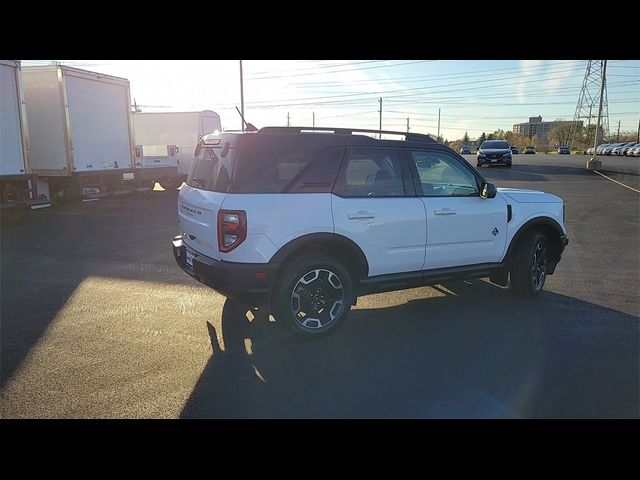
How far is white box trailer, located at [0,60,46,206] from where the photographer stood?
35.2 ft

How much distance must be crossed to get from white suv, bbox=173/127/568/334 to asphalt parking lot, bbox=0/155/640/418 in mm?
498

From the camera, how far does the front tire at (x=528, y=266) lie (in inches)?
218

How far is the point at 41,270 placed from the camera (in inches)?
271

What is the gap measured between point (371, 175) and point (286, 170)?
955mm

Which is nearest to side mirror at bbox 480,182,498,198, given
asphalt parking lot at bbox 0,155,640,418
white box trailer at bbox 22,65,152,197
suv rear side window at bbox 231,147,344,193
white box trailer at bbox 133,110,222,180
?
asphalt parking lot at bbox 0,155,640,418

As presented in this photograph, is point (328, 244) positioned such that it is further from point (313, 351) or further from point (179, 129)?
point (179, 129)

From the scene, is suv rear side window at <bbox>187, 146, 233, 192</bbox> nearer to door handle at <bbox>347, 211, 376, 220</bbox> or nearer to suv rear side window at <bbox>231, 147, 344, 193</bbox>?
suv rear side window at <bbox>231, 147, 344, 193</bbox>

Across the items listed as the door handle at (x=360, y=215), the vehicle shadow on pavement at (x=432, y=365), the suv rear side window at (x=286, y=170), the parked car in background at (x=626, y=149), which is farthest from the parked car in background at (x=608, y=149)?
the suv rear side window at (x=286, y=170)

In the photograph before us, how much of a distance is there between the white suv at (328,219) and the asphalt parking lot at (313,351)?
50 centimetres

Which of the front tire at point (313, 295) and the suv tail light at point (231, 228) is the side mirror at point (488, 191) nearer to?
the front tire at point (313, 295)

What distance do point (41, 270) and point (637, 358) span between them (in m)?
7.47

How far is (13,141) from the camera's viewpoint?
11.1 m

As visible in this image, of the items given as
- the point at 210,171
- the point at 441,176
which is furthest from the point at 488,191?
the point at 210,171
